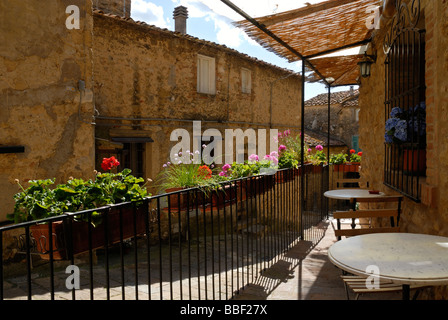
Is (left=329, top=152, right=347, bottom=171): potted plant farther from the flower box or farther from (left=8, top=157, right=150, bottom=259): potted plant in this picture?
(left=8, top=157, right=150, bottom=259): potted plant

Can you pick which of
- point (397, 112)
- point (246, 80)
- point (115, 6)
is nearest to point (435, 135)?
point (397, 112)

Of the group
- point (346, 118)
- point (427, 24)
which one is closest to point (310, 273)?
point (427, 24)

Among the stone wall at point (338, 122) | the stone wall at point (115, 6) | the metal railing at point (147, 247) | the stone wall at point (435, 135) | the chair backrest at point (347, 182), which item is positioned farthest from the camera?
the stone wall at point (338, 122)

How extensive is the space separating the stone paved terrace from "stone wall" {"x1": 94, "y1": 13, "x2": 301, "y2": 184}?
5101 millimetres

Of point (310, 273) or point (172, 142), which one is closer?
point (310, 273)

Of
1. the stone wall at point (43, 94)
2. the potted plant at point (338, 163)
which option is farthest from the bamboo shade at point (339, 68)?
the stone wall at point (43, 94)

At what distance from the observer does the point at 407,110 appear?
3189mm

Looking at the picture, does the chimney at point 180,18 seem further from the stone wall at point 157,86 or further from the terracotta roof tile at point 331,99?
the terracotta roof tile at point 331,99

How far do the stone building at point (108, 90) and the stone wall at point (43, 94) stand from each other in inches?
0.6

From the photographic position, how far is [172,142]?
10.6m

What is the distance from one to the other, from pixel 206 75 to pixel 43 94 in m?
6.72

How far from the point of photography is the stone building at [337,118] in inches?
850
